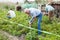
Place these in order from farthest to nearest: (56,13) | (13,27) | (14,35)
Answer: (56,13)
(13,27)
(14,35)

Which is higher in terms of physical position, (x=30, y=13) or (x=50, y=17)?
(x=30, y=13)

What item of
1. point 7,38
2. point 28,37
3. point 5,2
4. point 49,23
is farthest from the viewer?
point 5,2

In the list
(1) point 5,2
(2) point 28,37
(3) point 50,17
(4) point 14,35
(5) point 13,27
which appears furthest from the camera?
(1) point 5,2

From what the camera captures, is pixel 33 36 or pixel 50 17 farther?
pixel 50 17

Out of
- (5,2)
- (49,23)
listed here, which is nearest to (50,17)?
(49,23)

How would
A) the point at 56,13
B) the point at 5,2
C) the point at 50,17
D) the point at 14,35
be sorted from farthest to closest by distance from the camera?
the point at 5,2
the point at 56,13
the point at 50,17
the point at 14,35

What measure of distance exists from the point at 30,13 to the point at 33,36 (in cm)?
89

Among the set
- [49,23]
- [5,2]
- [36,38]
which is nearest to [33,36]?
[36,38]

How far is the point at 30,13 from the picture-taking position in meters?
8.70

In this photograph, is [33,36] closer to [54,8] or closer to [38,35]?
[38,35]

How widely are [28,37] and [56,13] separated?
5421mm

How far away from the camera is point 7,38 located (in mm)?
9094

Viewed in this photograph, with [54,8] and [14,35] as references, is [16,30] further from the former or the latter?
[54,8]

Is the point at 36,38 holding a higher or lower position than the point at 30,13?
lower
